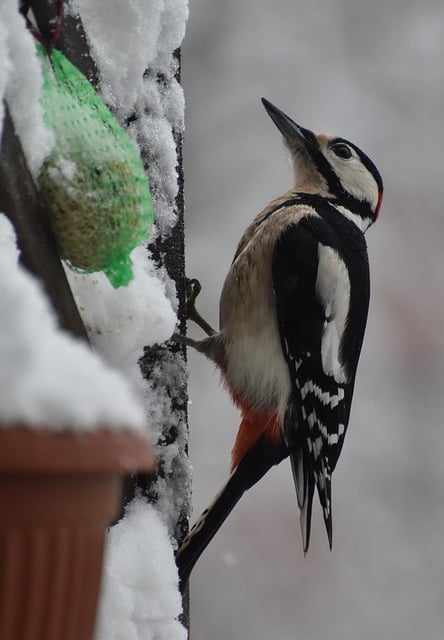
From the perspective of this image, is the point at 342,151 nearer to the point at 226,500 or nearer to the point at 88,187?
the point at 226,500

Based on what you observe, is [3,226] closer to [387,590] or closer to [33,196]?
[33,196]

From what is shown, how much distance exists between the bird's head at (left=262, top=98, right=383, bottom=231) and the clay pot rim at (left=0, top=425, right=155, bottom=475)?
1.98 metres

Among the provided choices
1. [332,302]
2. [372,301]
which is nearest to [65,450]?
[332,302]

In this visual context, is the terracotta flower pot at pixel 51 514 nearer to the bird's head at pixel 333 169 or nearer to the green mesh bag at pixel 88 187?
the green mesh bag at pixel 88 187

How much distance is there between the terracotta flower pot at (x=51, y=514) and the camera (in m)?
0.82

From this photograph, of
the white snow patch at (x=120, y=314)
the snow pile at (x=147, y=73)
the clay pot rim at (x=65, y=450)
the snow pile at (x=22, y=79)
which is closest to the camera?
the clay pot rim at (x=65, y=450)

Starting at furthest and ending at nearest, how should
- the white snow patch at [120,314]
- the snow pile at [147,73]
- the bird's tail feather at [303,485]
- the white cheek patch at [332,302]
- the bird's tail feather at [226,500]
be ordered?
the white cheek patch at [332,302] < the bird's tail feather at [303,485] < the bird's tail feather at [226,500] < the snow pile at [147,73] < the white snow patch at [120,314]

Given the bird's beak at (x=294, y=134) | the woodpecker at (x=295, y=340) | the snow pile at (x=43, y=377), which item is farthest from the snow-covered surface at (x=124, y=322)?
the bird's beak at (x=294, y=134)

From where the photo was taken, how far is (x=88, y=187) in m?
1.26

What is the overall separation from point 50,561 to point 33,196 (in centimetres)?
49

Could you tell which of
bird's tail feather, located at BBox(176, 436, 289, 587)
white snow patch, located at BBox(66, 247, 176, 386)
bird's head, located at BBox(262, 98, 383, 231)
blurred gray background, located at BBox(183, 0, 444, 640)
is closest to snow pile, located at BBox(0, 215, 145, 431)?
white snow patch, located at BBox(66, 247, 176, 386)

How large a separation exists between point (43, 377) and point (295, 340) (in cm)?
159

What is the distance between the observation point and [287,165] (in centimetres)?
287

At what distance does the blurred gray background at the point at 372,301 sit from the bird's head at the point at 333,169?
4.64ft
